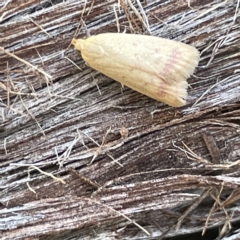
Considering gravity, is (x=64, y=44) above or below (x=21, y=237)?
above

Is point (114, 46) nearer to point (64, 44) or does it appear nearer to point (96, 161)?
point (64, 44)

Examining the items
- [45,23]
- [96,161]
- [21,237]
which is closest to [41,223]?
[21,237]

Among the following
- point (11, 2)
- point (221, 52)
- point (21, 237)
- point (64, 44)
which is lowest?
point (21, 237)
